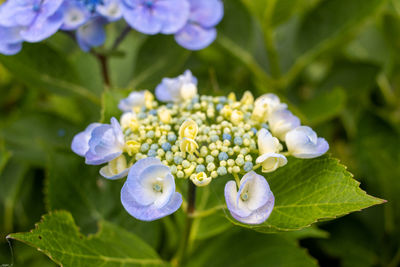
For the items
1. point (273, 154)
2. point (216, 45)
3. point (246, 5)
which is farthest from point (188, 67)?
point (273, 154)

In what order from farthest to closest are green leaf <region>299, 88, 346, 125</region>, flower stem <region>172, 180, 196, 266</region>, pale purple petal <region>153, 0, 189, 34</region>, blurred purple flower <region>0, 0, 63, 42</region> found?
green leaf <region>299, 88, 346, 125</region>, pale purple petal <region>153, 0, 189, 34</region>, blurred purple flower <region>0, 0, 63, 42</region>, flower stem <region>172, 180, 196, 266</region>

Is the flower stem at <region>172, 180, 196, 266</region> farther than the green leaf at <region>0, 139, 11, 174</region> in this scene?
No

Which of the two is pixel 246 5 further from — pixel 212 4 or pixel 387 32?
pixel 387 32

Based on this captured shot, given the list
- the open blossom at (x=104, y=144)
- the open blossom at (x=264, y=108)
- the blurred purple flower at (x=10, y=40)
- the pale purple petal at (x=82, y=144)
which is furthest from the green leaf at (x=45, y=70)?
the open blossom at (x=264, y=108)

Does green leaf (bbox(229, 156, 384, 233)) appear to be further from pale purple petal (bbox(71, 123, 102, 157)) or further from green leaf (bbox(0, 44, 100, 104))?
green leaf (bbox(0, 44, 100, 104))

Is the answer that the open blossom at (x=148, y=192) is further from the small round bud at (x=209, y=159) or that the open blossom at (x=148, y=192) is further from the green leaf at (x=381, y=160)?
the green leaf at (x=381, y=160)

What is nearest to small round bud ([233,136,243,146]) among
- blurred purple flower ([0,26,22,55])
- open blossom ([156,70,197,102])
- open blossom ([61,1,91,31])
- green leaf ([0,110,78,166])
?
open blossom ([156,70,197,102])
